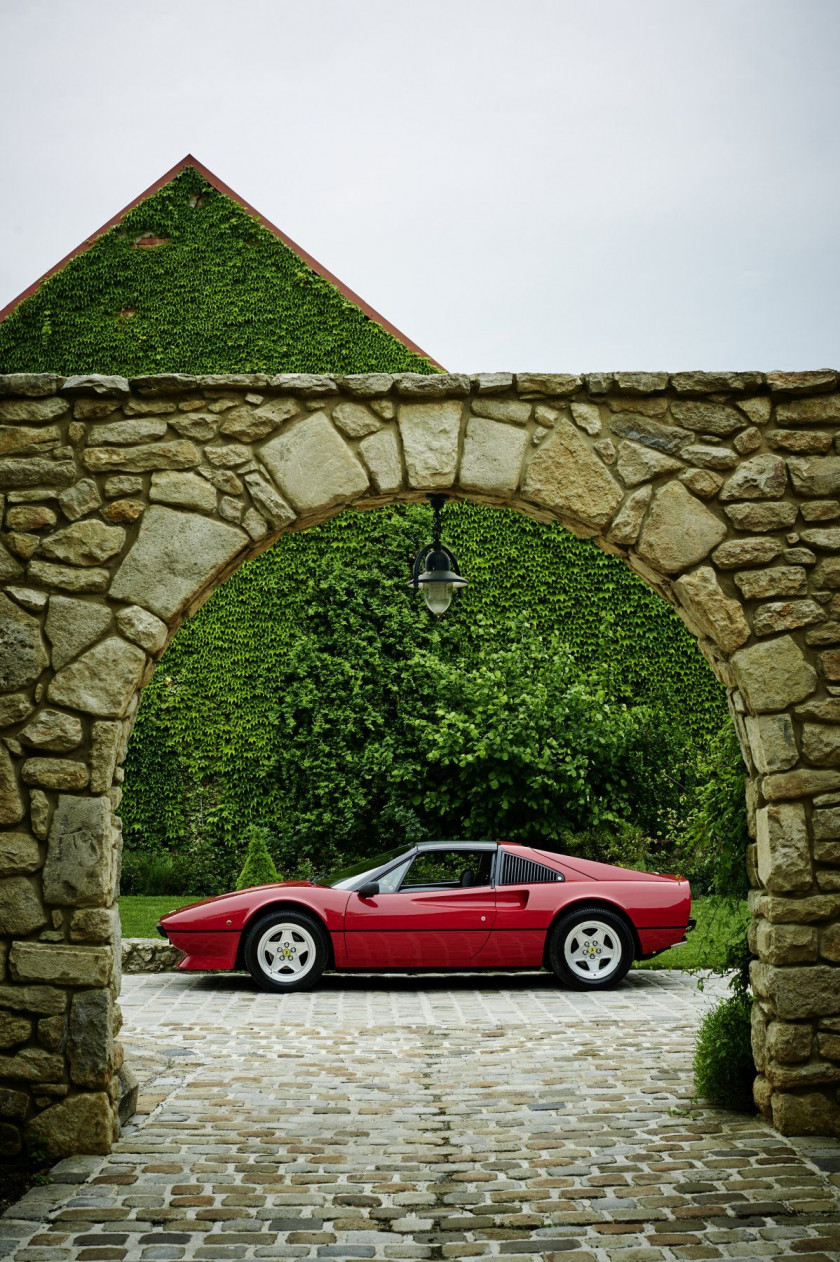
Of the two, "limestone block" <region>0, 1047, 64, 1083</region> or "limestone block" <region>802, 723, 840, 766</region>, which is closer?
"limestone block" <region>0, 1047, 64, 1083</region>

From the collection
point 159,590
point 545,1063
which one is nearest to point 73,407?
Answer: point 159,590

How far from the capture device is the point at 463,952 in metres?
8.67

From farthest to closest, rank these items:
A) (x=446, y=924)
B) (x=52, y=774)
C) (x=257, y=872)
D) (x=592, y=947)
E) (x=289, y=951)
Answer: (x=257, y=872) → (x=592, y=947) → (x=289, y=951) → (x=446, y=924) → (x=52, y=774)

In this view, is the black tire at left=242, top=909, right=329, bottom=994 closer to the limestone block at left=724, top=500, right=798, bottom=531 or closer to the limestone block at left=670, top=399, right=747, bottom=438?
the limestone block at left=724, top=500, right=798, bottom=531

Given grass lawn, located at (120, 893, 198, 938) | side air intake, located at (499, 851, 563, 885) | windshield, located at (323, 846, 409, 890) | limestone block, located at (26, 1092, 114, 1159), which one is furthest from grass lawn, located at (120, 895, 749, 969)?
limestone block, located at (26, 1092, 114, 1159)

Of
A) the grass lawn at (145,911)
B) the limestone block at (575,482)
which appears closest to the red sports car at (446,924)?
the grass lawn at (145,911)

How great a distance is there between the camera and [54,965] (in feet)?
14.9

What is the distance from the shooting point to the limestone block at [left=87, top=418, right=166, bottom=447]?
188 inches

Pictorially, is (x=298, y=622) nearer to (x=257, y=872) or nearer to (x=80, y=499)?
(x=257, y=872)

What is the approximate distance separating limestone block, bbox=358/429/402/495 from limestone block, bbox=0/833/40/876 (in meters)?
2.12

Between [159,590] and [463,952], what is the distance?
4.99 m

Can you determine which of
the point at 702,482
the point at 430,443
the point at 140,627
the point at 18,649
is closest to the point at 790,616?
the point at 702,482

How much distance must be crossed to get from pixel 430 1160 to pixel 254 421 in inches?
126

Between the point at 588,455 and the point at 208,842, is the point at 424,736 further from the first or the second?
the point at 588,455
